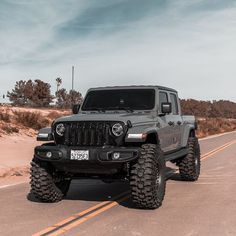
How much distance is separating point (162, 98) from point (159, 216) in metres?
3.28

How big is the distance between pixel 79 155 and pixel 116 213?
1.14m

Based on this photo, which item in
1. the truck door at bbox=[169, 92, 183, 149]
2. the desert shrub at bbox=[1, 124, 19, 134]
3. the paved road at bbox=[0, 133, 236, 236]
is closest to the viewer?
the paved road at bbox=[0, 133, 236, 236]

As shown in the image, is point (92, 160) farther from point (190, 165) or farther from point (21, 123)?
point (21, 123)

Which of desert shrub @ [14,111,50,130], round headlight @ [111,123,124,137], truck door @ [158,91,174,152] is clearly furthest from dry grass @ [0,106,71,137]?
round headlight @ [111,123,124,137]

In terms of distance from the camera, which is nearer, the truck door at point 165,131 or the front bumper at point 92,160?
the front bumper at point 92,160

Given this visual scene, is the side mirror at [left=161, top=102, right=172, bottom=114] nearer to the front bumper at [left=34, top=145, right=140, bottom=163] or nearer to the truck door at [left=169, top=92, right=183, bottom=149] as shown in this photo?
the truck door at [left=169, top=92, right=183, bottom=149]

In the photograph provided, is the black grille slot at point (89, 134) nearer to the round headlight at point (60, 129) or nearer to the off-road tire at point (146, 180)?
the round headlight at point (60, 129)

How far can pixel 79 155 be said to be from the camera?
7.57 meters

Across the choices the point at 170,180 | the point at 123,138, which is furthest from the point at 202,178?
the point at 123,138

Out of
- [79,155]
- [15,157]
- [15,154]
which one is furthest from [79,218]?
[15,154]

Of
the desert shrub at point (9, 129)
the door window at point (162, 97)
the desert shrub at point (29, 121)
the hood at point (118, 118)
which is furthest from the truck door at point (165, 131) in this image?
the desert shrub at point (29, 121)

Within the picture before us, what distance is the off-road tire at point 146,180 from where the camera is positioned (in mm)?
7453

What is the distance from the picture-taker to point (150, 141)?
27.2ft

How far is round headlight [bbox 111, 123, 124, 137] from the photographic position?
764 centimetres
